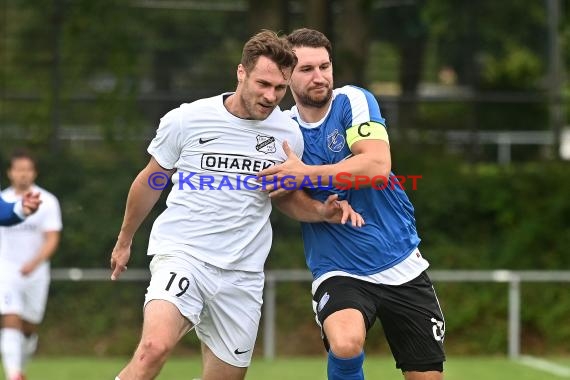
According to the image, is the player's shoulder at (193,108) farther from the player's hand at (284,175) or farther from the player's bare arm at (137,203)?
the player's hand at (284,175)

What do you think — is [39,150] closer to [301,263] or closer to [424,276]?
[301,263]

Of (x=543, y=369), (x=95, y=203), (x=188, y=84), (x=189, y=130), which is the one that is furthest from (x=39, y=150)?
(x=189, y=130)

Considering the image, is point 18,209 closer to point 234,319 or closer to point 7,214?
point 7,214

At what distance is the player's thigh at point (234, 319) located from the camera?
6027mm

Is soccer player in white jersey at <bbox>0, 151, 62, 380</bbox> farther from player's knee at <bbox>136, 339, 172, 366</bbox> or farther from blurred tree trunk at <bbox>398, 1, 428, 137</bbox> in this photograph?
blurred tree trunk at <bbox>398, 1, 428, 137</bbox>

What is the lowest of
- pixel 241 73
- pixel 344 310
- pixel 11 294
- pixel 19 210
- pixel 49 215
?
pixel 11 294

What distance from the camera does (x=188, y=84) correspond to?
15.1 meters

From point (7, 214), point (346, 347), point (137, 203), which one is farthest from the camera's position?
point (7, 214)

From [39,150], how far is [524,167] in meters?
6.14

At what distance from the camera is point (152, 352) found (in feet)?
18.1

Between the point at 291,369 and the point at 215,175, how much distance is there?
21.1 feet

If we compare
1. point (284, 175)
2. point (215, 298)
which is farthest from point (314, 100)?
point (215, 298)

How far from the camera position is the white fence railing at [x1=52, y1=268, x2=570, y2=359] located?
1350 cm

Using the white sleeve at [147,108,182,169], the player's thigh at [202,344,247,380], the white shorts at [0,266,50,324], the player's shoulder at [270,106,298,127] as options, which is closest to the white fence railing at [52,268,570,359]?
the white shorts at [0,266,50,324]
